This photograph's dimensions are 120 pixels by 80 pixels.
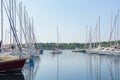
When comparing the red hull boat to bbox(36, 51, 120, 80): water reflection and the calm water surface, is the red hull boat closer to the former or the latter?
the calm water surface

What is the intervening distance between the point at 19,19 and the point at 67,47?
116 m

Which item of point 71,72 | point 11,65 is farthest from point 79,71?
point 11,65

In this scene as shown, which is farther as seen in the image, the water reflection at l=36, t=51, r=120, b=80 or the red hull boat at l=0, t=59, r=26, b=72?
the red hull boat at l=0, t=59, r=26, b=72

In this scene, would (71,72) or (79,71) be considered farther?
(79,71)

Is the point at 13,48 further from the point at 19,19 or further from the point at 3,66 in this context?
the point at 3,66

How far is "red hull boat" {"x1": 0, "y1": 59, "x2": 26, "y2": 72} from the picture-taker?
25.9 metres

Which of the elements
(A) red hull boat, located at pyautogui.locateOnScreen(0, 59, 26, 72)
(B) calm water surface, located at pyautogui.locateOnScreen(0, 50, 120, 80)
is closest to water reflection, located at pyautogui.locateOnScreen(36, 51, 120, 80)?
(B) calm water surface, located at pyautogui.locateOnScreen(0, 50, 120, 80)

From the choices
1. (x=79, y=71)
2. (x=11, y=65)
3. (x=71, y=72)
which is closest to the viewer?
(x=11, y=65)

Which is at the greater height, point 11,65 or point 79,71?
point 11,65

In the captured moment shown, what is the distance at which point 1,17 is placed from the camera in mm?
34188

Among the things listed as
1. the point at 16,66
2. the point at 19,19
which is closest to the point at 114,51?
the point at 19,19

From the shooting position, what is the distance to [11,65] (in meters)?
26.2

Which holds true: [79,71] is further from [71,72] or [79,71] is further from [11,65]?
[11,65]

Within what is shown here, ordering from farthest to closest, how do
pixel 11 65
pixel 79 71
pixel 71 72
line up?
pixel 79 71 < pixel 71 72 < pixel 11 65
